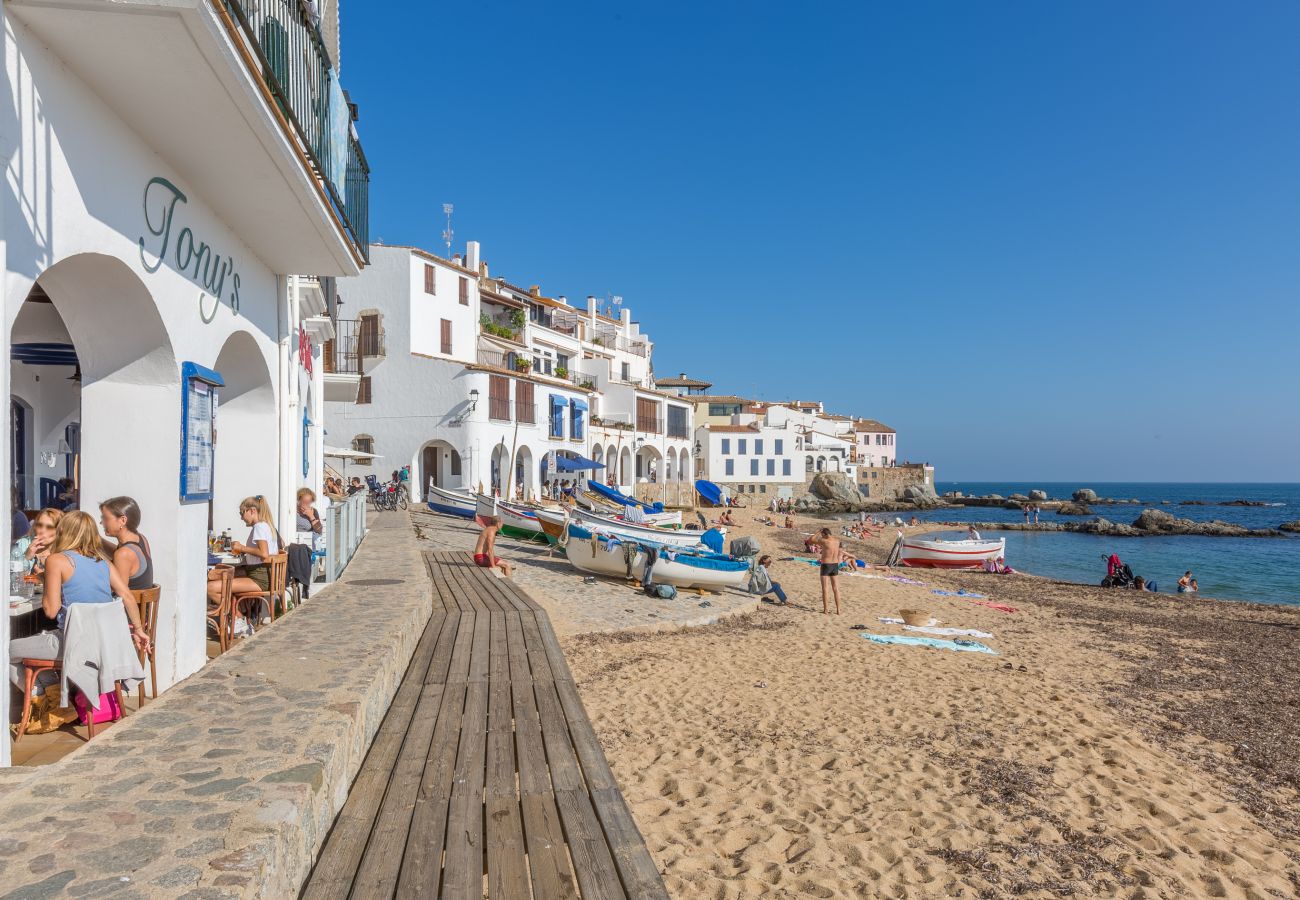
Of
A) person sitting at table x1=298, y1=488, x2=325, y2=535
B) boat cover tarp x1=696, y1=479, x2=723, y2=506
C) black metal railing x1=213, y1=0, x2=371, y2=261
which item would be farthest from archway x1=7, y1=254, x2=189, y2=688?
boat cover tarp x1=696, y1=479, x2=723, y2=506

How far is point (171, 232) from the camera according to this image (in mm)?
5348

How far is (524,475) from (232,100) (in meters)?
32.6

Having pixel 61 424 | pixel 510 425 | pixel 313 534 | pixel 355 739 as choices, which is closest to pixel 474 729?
pixel 355 739

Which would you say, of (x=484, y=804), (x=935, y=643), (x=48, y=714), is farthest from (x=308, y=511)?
(x=935, y=643)

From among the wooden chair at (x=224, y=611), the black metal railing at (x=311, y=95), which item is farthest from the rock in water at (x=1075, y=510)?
the wooden chair at (x=224, y=611)

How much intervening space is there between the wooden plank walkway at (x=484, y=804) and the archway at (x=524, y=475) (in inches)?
1140

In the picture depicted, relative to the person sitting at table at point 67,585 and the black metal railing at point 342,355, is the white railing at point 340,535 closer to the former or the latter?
the black metal railing at point 342,355

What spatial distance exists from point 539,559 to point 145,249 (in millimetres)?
14989

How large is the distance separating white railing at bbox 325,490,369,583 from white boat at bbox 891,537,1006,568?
2212 cm

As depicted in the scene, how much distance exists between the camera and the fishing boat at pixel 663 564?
52.7 ft

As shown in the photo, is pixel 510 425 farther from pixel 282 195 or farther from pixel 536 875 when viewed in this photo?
pixel 536 875

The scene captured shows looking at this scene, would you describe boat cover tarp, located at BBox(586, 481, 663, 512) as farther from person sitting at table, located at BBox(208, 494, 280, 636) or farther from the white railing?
person sitting at table, located at BBox(208, 494, 280, 636)

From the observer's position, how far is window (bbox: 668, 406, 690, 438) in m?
54.5

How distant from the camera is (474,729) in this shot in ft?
19.0
